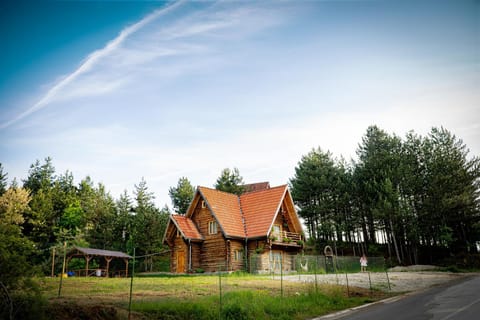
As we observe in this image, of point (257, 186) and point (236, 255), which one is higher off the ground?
point (257, 186)

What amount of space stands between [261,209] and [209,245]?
602 cm

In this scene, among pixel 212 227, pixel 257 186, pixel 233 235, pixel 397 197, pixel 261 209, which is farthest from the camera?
pixel 257 186

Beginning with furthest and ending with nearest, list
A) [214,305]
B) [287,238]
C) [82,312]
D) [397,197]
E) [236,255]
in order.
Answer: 1. [397,197]
2. [287,238]
3. [236,255]
4. [214,305]
5. [82,312]

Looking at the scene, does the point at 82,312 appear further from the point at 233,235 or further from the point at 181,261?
the point at 181,261

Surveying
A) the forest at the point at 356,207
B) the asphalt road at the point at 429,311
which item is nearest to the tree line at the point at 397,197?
the forest at the point at 356,207

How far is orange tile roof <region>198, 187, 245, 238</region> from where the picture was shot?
31.0 meters

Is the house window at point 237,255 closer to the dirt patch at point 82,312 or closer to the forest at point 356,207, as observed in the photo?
the forest at point 356,207

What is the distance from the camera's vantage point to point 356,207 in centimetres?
4906

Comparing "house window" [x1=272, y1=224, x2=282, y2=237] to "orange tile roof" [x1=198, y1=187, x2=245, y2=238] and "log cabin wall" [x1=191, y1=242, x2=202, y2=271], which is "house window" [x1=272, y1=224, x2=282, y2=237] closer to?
"orange tile roof" [x1=198, y1=187, x2=245, y2=238]

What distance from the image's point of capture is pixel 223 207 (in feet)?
109

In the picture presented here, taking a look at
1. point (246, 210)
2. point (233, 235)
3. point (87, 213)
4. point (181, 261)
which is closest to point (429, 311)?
point (233, 235)

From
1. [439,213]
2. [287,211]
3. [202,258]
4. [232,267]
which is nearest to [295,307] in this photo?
[232,267]

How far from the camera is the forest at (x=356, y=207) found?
41.4 m

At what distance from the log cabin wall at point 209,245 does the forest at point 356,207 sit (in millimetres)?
12076
